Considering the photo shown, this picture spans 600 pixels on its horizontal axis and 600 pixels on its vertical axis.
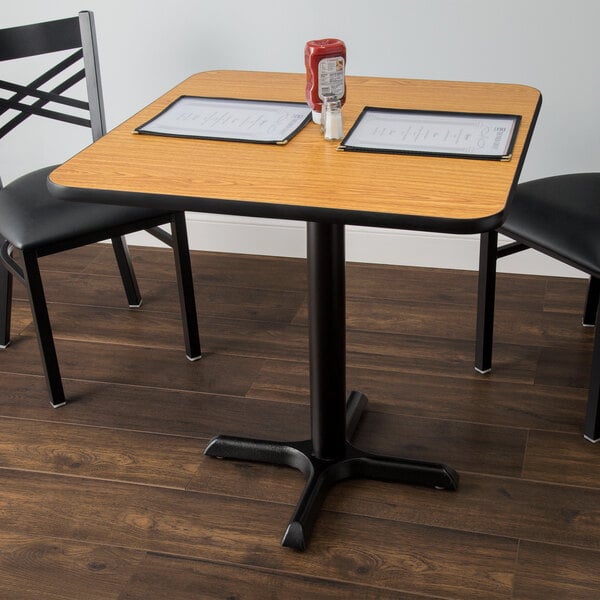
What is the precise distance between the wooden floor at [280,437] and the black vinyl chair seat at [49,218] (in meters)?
0.45

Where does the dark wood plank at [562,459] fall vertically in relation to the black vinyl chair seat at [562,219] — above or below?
below

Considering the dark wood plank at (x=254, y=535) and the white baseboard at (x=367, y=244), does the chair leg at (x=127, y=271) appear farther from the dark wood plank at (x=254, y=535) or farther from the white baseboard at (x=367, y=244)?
the dark wood plank at (x=254, y=535)

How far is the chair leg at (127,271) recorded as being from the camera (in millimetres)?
2783

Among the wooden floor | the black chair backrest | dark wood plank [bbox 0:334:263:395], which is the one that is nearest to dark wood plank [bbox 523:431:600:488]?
the wooden floor

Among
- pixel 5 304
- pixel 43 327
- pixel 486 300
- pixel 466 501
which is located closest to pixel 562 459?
pixel 466 501

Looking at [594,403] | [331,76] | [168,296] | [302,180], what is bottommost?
[168,296]

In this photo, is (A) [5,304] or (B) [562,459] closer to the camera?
(B) [562,459]

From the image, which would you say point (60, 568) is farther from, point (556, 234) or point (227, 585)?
point (556, 234)

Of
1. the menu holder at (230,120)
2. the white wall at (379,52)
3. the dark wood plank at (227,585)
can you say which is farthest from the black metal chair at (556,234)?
the dark wood plank at (227,585)

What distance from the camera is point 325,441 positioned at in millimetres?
2080

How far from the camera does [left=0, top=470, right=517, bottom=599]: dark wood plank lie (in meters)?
1.84

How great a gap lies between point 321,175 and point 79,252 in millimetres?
1828

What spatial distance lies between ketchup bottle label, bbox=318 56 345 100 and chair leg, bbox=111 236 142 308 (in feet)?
3.75

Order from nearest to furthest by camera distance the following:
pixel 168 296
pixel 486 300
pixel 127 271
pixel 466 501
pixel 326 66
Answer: pixel 326 66 → pixel 466 501 → pixel 486 300 → pixel 127 271 → pixel 168 296
